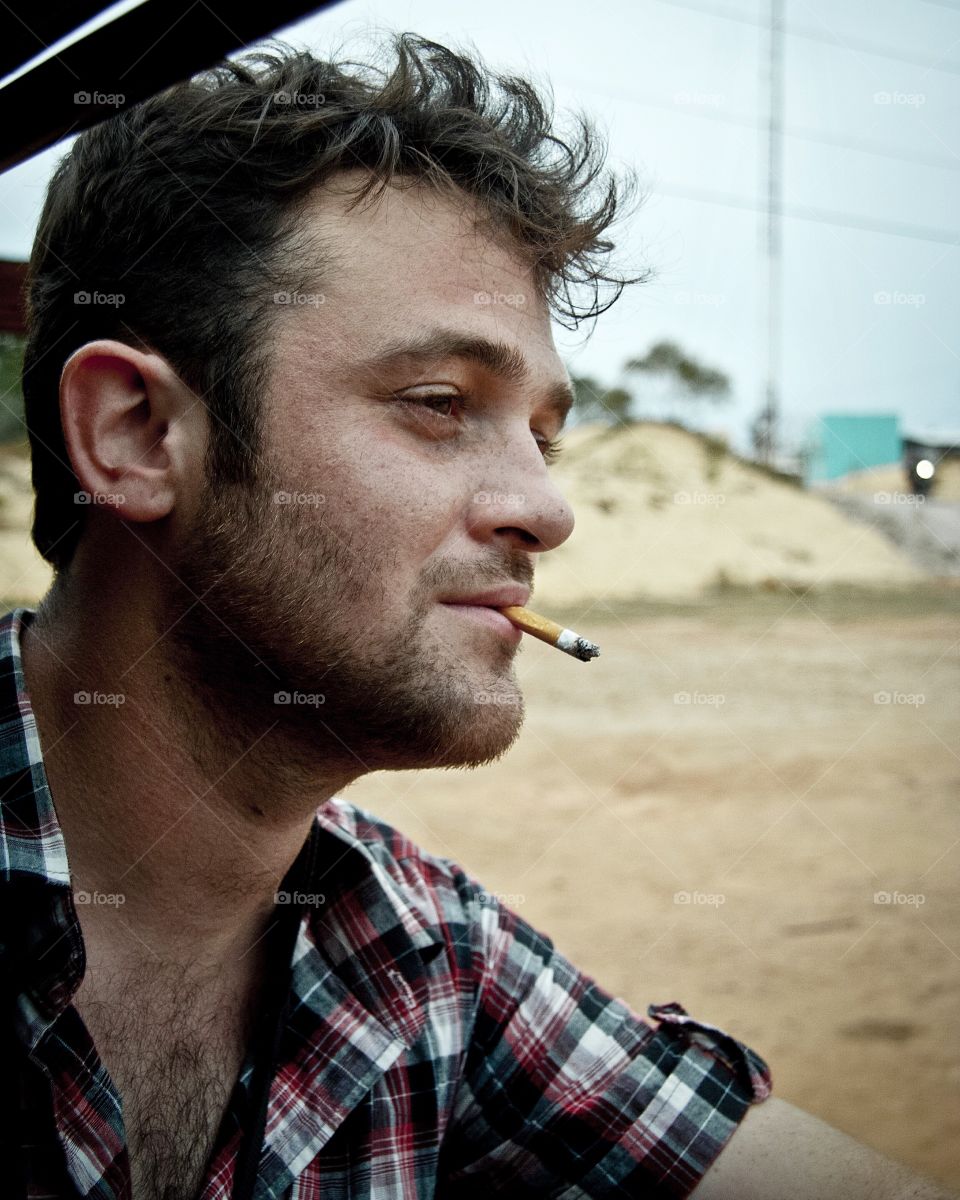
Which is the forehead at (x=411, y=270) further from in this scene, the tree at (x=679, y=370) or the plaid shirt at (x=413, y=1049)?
the tree at (x=679, y=370)

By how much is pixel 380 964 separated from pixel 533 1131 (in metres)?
0.35

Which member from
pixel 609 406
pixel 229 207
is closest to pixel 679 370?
pixel 609 406

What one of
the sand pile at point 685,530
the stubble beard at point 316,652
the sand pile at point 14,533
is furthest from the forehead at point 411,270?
the sand pile at point 685,530

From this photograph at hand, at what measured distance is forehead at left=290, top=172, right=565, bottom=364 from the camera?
4.97ft

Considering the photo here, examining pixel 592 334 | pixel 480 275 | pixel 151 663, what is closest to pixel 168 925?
pixel 151 663

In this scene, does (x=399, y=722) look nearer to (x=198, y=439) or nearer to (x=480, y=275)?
(x=198, y=439)

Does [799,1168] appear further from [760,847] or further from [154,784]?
[760,847]

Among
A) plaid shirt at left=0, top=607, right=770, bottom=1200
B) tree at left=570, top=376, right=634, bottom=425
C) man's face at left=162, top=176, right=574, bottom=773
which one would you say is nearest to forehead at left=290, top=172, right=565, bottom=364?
man's face at left=162, top=176, right=574, bottom=773

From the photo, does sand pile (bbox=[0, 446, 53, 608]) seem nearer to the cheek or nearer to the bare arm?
the cheek

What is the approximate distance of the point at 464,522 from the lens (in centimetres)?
152

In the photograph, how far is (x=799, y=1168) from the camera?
1.57 metres

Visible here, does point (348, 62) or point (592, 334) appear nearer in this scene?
point (348, 62)

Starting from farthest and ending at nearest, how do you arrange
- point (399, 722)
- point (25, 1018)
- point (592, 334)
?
point (592, 334)
point (399, 722)
point (25, 1018)

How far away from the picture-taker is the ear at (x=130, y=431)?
153 centimetres
